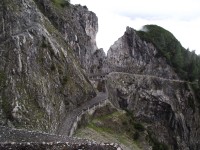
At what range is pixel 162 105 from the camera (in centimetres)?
16088

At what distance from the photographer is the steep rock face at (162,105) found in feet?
489

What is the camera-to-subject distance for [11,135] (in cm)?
3152

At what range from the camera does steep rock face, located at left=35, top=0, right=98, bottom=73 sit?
→ 110500 mm

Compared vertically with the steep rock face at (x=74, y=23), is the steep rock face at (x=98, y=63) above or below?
below

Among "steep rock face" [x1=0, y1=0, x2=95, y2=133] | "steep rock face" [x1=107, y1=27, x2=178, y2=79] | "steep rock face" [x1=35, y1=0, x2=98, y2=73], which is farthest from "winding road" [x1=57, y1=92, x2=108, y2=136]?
"steep rock face" [x1=107, y1=27, x2=178, y2=79]

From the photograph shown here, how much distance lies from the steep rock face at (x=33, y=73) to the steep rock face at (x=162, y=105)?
54.2 metres

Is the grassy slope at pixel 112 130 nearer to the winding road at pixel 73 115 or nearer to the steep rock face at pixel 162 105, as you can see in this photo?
the winding road at pixel 73 115

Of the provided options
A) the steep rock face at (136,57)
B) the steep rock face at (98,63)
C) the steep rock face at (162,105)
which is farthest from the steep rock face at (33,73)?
the steep rock face at (136,57)

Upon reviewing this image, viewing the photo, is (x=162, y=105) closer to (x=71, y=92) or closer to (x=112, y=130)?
(x=112, y=130)

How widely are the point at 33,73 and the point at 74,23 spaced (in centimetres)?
5965

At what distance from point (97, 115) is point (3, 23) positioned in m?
30.3

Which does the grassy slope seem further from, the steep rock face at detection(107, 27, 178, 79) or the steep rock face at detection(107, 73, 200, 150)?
the steep rock face at detection(107, 27, 178, 79)

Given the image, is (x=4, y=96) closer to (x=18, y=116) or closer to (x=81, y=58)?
(x=18, y=116)

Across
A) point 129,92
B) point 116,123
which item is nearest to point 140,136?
point 116,123
